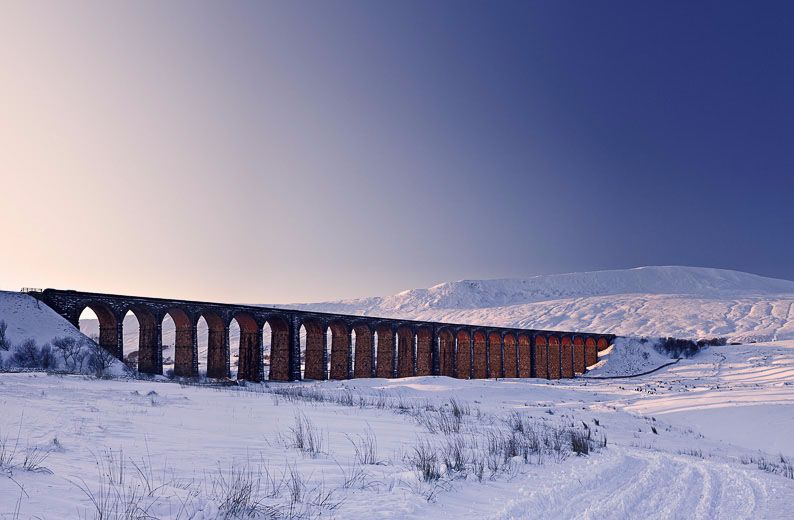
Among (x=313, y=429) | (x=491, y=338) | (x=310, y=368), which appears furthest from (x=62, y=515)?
(x=491, y=338)

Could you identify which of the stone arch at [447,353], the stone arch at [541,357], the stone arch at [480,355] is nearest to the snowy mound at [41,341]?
the stone arch at [447,353]

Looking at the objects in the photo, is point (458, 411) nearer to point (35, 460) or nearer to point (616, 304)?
point (35, 460)

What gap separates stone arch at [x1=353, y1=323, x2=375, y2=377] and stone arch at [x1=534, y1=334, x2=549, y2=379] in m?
25.1

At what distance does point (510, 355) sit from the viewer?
189ft

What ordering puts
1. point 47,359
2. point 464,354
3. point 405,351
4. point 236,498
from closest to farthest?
point 236,498
point 47,359
point 405,351
point 464,354

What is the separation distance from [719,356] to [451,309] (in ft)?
233

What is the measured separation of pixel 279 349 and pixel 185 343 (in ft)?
21.9

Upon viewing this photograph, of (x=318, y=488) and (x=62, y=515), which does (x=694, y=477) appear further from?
(x=62, y=515)

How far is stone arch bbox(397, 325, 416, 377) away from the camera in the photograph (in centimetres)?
4494

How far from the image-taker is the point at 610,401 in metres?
25.0

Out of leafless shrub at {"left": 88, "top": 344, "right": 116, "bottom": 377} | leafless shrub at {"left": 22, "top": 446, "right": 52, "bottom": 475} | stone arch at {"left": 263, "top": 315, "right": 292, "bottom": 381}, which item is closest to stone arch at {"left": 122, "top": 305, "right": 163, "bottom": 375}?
leafless shrub at {"left": 88, "top": 344, "right": 116, "bottom": 377}

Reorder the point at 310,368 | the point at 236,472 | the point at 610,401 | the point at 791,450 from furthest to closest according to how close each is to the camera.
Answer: the point at 310,368, the point at 610,401, the point at 791,450, the point at 236,472

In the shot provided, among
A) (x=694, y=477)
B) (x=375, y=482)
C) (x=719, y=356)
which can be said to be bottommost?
(x=719, y=356)

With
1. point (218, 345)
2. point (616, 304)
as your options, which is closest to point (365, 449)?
point (218, 345)
